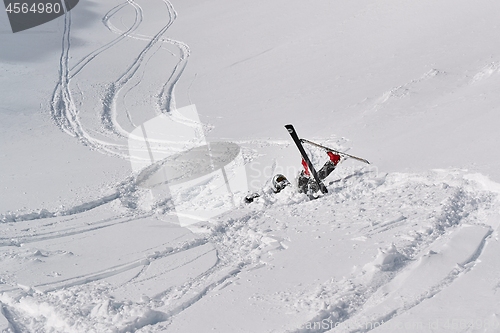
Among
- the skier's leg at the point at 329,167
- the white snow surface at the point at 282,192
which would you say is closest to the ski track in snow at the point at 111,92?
the white snow surface at the point at 282,192

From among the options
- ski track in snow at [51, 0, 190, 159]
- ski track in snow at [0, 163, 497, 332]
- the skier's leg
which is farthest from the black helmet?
ski track in snow at [51, 0, 190, 159]

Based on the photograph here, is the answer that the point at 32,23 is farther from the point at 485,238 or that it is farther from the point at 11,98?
the point at 485,238

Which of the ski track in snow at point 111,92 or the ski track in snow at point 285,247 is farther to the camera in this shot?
the ski track in snow at point 111,92

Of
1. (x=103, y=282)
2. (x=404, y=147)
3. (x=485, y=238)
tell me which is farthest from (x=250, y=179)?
(x=485, y=238)

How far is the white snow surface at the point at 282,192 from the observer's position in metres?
5.96

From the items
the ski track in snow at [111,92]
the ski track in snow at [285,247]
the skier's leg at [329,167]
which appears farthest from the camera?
the ski track in snow at [111,92]

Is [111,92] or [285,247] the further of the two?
[111,92]

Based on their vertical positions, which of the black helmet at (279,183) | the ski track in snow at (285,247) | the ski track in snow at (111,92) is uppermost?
the ski track in snow at (111,92)

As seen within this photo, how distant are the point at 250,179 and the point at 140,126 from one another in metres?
5.12

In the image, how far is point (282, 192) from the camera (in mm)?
9016

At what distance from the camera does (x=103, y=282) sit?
284 inches

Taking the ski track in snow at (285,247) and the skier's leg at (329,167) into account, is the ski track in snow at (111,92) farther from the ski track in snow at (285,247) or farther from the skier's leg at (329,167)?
the skier's leg at (329,167)

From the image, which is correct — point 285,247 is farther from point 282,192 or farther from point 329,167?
point 329,167

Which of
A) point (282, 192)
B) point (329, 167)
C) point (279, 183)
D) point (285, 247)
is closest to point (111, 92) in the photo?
point (279, 183)
